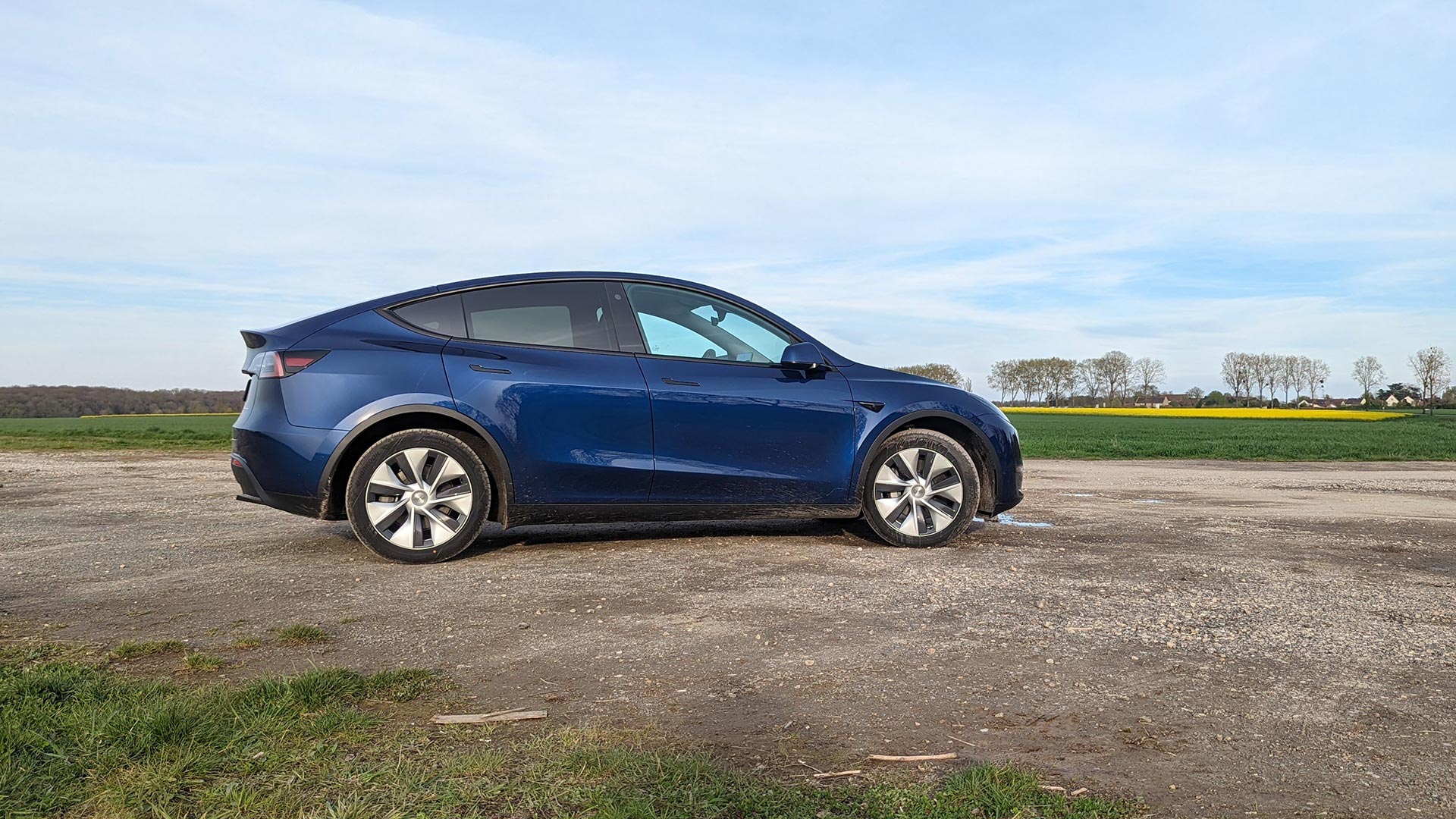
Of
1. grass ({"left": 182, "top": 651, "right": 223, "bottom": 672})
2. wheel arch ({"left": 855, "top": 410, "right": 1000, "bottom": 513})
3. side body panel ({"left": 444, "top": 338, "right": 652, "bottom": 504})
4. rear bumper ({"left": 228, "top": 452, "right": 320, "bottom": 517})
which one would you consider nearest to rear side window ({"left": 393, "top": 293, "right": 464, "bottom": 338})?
side body panel ({"left": 444, "top": 338, "right": 652, "bottom": 504})

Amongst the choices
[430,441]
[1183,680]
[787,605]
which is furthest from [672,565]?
[1183,680]

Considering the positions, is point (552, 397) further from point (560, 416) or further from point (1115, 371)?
point (1115, 371)

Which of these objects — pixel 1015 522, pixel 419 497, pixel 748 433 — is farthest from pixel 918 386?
pixel 419 497

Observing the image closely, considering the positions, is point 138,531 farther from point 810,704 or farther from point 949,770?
point 949,770

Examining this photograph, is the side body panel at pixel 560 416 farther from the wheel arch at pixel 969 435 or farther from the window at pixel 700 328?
the wheel arch at pixel 969 435

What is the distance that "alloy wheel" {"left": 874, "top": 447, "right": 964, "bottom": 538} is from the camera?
19.3 feet

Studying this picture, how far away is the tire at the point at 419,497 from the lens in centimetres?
519

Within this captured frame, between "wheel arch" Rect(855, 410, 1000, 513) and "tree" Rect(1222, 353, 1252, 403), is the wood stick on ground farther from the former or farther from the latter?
"tree" Rect(1222, 353, 1252, 403)

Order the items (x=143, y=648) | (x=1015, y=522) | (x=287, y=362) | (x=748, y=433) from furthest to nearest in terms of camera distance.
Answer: (x=1015, y=522) → (x=748, y=433) → (x=287, y=362) → (x=143, y=648)

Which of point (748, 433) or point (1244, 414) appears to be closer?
point (748, 433)

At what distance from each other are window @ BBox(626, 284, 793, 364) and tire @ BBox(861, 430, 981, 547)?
966mm

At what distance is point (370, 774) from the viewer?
2.23 meters

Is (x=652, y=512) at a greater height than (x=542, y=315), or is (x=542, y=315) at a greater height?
(x=542, y=315)

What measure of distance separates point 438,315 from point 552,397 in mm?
872
